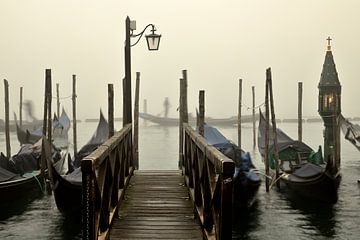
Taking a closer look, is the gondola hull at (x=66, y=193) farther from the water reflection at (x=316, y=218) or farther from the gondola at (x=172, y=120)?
the gondola at (x=172, y=120)

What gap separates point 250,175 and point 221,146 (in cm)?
294

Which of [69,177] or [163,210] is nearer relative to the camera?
[163,210]

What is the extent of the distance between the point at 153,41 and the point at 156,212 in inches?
148

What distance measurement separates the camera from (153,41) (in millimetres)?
8070

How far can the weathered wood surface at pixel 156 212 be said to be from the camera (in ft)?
14.4

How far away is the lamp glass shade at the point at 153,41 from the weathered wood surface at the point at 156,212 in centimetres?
238

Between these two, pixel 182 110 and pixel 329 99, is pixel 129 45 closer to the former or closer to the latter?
pixel 182 110

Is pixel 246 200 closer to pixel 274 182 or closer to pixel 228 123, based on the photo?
pixel 274 182

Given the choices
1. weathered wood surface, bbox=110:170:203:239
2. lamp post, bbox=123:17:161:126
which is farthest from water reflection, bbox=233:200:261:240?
lamp post, bbox=123:17:161:126

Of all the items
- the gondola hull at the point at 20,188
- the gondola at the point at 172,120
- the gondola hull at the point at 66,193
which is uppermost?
the gondola hull at the point at 66,193

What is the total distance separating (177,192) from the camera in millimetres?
6250

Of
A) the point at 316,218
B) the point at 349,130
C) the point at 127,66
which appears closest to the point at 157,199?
the point at 127,66

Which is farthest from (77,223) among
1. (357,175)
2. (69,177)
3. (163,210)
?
(357,175)

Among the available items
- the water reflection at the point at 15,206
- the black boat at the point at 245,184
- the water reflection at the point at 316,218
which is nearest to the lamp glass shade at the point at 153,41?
the black boat at the point at 245,184
